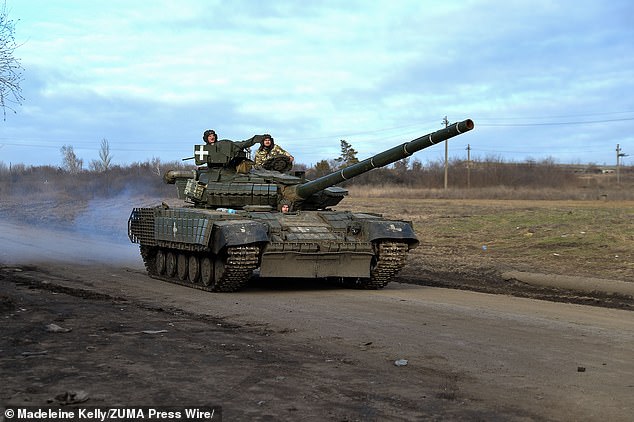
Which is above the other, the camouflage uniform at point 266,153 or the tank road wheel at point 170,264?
the camouflage uniform at point 266,153

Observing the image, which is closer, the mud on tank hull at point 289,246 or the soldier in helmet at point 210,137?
the mud on tank hull at point 289,246

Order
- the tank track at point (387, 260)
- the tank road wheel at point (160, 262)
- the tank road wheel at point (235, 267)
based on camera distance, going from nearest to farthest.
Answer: the tank road wheel at point (235, 267) < the tank track at point (387, 260) < the tank road wheel at point (160, 262)

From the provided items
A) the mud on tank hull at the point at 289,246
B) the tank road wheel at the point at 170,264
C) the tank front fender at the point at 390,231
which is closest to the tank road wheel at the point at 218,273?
the mud on tank hull at the point at 289,246

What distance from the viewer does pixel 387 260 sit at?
602 inches

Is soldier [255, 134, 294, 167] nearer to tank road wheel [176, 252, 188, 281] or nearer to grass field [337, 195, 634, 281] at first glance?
tank road wheel [176, 252, 188, 281]

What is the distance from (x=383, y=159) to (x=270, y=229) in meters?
2.20

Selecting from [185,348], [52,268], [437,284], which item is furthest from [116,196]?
[185,348]

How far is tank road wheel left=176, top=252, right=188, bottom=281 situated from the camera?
16.9m

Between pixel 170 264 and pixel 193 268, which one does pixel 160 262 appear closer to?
pixel 170 264

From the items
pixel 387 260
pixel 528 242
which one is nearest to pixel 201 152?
pixel 387 260

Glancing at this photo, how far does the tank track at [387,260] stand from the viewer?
15289 mm

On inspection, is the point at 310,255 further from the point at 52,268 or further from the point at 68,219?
the point at 68,219

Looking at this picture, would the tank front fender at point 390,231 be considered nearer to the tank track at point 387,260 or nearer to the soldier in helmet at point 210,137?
the tank track at point 387,260

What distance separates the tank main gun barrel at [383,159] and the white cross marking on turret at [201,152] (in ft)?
7.05
